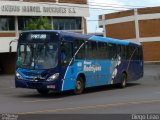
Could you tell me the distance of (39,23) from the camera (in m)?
46.2

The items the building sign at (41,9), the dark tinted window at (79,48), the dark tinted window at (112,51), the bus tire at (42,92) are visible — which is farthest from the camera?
the building sign at (41,9)

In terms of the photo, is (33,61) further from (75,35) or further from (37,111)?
(37,111)

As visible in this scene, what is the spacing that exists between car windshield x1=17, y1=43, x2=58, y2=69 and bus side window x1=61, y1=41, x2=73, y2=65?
369 mm

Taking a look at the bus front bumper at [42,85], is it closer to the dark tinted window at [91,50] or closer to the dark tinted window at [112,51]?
the dark tinted window at [91,50]

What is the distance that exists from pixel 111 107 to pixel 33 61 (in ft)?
19.5

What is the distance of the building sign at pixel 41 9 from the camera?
1847 inches

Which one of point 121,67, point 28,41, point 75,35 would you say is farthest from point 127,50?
point 28,41

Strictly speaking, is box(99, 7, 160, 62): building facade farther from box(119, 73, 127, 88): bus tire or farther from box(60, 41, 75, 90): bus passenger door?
box(60, 41, 75, 90): bus passenger door

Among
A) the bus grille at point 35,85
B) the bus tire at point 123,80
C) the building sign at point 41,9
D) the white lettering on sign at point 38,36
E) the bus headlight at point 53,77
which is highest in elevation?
the building sign at point 41,9

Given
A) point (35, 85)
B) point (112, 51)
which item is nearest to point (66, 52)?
point (35, 85)

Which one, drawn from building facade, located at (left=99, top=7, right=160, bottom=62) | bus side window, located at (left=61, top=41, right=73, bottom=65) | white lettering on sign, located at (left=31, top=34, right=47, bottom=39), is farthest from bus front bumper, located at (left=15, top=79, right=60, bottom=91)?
building facade, located at (left=99, top=7, right=160, bottom=62)

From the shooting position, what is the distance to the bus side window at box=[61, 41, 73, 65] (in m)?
21.0

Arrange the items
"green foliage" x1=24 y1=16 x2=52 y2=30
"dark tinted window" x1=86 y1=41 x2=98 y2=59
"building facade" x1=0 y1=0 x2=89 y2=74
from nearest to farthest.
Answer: "dark tinted window" x1=86 y1=41 x2=98 y2=59 → "green foliage" x1=24 y1=16 x2=52 y2=30 → "building facade" x1=0 y1=0 x2=89 y2=74

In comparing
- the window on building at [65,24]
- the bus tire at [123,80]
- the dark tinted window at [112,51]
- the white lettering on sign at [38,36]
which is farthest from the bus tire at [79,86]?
the window on building at [65,24]
